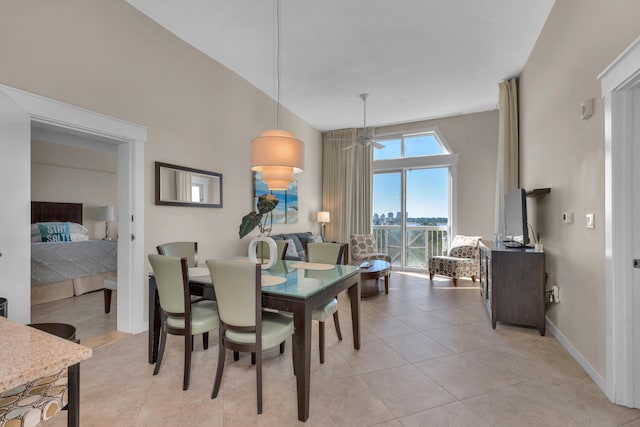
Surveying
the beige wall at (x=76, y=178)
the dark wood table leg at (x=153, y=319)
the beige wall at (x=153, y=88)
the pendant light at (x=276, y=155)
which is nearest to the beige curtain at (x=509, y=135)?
the pendant light at (x=276, y=155)

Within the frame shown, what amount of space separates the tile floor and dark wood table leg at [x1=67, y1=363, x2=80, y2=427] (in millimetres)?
847

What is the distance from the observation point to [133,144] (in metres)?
2.96

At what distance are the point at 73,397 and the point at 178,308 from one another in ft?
3.55

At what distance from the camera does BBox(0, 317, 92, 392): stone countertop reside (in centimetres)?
77

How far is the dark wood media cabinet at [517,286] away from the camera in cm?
299

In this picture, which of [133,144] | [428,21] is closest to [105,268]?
[133,144]

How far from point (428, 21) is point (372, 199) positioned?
3864 millimetres

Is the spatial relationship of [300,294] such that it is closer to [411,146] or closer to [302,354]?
[302,354]

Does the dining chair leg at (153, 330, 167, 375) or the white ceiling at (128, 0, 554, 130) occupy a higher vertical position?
the white ceiling at (128, 0, 554, 130)

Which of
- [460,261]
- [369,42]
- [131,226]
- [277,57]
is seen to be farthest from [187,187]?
[460,261]

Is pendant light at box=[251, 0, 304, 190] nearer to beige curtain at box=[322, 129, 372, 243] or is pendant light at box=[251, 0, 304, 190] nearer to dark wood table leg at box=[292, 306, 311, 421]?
dark wood table leg at box=[292, 306, 311, 421]

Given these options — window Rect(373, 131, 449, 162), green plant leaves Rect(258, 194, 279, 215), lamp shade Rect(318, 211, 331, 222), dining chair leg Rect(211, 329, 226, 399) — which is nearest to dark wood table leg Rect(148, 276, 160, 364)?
dining chair leg Rect(211, 329, 226, 399)

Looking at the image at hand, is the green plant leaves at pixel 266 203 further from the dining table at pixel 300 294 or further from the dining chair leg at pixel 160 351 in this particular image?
the dining chair leg at pixel 160 351

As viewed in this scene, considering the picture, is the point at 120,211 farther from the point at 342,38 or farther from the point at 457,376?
the point at 457,376
